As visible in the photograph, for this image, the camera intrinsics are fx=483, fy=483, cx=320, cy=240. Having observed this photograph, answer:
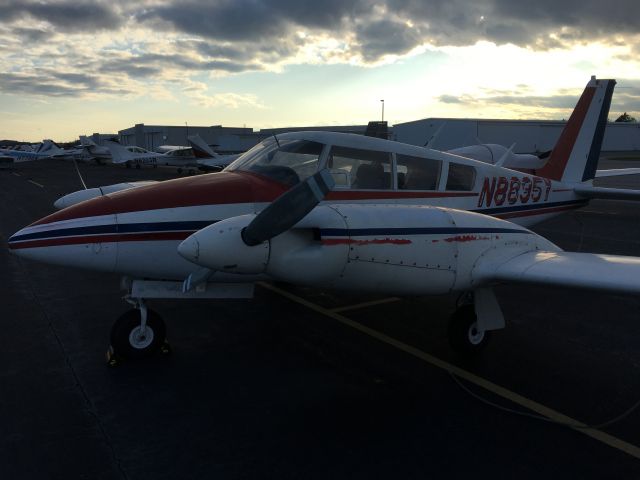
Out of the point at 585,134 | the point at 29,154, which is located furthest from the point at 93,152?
the point at 585,134

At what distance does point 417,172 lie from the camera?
6.71 m

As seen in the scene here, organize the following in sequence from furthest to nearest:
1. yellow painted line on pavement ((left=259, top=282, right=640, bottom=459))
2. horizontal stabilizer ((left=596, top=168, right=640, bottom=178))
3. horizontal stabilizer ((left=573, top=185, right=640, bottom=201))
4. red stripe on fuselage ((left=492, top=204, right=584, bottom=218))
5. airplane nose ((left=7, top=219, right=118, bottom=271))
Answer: horizontal stabilizer ((left=596, top=168, right=640, bottom=178)) → horizontal stabilizer ((left=573, top=185, right=640, bottom=201)) → red stripe on fuselage ((left=492, top=204, right=584, bottom=218)) → airplane nose ((left=7, top=219, right=118, bottom=271)) → yellow painted line on pavement ((left=259, top=282, right=640, bottom=459))

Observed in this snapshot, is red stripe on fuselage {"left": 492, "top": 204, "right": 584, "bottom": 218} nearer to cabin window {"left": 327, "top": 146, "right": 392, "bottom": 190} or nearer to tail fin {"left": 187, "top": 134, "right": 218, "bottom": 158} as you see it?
cabin window {"left": 327, "top": 146, "right": 392, "bottom": 190}

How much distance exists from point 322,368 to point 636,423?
295 centimetres

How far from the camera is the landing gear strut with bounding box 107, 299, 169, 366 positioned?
5.25m

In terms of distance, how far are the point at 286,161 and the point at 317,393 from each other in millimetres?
2828

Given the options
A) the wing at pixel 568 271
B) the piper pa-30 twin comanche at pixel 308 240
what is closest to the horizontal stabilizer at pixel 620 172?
the piper pa-30 twin comanche at pixel 308 240

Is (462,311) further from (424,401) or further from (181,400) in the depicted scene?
(181,400)

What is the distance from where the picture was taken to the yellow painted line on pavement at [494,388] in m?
3.96

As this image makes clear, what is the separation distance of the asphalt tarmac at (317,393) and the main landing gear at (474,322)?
0.75 feet

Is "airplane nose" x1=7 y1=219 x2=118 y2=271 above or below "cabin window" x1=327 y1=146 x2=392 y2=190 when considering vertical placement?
below

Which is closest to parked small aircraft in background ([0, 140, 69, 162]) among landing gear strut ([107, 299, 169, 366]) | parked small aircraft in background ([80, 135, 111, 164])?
parked small aircraft in background ([80, 135, 111, 164])

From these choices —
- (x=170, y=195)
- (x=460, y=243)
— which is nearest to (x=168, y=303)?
(x=170, y=195)

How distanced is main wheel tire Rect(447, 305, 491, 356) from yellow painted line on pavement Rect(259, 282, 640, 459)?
0.30 meters
